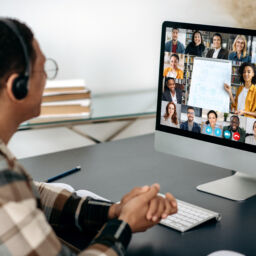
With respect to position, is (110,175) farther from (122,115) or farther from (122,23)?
(122,23)

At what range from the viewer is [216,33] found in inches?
54.9

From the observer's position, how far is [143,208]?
1106 millimetres

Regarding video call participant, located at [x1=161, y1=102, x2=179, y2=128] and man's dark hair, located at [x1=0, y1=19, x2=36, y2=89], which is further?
video call participant, located at [x1=161, y1=102, x2=179, y2=128]

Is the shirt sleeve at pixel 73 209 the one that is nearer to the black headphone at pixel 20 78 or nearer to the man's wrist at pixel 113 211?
the man's wrist at pixel 113 211

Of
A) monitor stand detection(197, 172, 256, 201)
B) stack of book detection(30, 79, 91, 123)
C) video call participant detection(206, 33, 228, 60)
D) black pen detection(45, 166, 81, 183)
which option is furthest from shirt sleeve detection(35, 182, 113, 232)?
stack of book detection(30, 79, 91, 123)

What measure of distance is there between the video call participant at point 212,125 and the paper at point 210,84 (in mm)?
21

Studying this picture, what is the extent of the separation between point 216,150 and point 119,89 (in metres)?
1.33

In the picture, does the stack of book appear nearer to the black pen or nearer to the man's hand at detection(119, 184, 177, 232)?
the black pen

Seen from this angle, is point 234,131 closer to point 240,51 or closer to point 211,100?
point 211,100

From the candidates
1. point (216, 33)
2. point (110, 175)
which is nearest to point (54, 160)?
point (110, 175)

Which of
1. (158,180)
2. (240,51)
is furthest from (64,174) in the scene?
(240,51)

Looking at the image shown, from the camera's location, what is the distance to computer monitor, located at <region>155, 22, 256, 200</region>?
1.35m

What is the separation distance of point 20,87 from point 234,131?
0.70 m

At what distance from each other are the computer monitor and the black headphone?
0.65 meters
